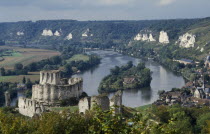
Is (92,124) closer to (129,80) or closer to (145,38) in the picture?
(129,80)

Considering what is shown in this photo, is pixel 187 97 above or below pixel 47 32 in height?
below

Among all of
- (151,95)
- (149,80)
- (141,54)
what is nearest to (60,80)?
(151,95)

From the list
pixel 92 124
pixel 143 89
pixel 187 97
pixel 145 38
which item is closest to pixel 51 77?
pixel 92 124

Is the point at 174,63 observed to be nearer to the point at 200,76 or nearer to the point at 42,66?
the point at 200,76

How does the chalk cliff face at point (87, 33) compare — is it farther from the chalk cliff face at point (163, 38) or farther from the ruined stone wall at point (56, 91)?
the ruined stone wall at point (56, 91)

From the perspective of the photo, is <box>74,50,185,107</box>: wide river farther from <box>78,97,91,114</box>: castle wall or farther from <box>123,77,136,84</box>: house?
<box>78,97,91,114</box>: castle wall

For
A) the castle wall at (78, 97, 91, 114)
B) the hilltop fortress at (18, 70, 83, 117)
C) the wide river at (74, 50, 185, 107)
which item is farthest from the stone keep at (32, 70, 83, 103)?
the wide river at (74, 50, 185, 107)
